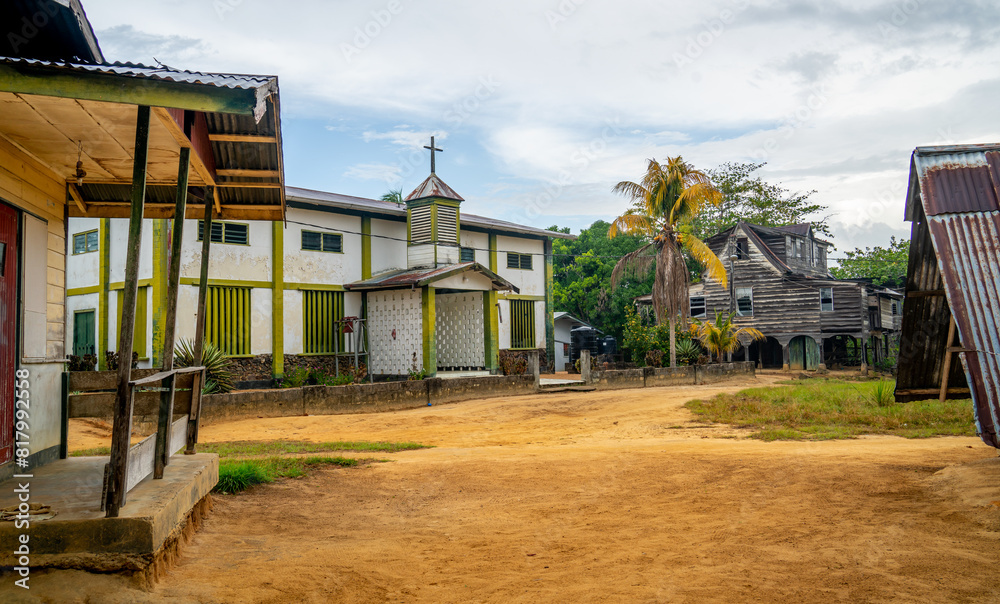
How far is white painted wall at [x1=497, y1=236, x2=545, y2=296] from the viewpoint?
1044 inches

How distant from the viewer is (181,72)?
4469mm

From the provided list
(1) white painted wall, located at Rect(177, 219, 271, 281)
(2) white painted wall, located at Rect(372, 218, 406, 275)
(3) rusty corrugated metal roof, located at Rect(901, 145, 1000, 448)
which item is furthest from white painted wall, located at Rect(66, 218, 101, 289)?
(3) rusty corrugated metal roof, located at Rect(901, 145, 1000, 448)

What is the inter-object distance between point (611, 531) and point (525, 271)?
854 inches

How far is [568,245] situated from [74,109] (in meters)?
44.4

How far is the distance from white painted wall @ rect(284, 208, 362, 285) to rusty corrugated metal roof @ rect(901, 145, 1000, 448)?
Answer: 54.1 ft

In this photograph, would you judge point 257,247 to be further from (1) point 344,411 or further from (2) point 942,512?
(2) point 942,512

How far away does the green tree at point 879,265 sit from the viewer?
42656 millimetres

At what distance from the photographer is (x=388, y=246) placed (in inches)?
905

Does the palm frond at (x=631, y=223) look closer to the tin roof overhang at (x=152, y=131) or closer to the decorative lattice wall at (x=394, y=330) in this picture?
the decorative lattice wall at (x=394, y=330)

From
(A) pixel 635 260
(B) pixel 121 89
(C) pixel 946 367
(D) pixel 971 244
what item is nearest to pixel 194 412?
(B) pixel 121 89

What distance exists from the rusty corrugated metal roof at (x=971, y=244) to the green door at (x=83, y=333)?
19.8m

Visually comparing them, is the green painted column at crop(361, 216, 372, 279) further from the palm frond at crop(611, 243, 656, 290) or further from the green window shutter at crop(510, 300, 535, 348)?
the palm frond at crop(611, 243, 656, 290)

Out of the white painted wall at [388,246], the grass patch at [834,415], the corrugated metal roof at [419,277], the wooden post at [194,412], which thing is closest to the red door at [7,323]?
the wooden post at [194,412]

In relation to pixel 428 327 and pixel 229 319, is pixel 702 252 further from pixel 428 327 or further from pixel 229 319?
pixel 229 319
